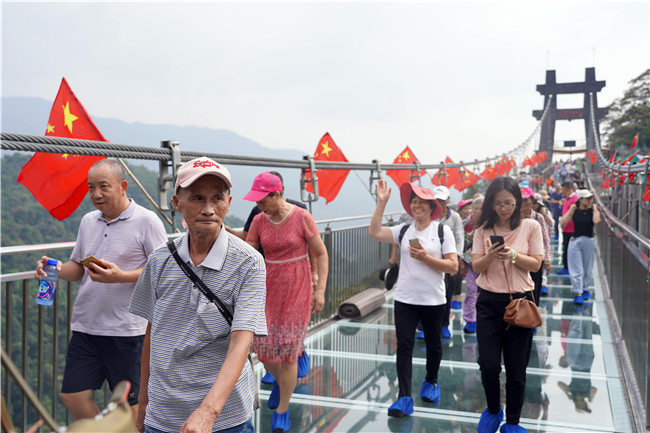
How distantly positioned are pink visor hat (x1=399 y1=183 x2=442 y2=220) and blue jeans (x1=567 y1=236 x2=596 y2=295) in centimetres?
496

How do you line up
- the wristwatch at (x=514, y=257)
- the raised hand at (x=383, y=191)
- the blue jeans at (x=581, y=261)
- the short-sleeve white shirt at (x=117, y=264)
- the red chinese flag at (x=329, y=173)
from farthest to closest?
the blue jeans at (x=581, y=261)
the red chinese flag at (x=329, y=173)
the raised hand at (x=383, y=191)
the wristwatch at (x=514, y=257)
the short-sleeve white shirt at (x=117, y=264)

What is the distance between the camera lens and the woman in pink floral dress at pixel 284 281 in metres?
4.38

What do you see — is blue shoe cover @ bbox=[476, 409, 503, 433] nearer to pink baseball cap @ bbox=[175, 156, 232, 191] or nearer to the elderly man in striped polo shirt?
the elderly man in striped polo shirt

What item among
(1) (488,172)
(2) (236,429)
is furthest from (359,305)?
(1) (488,172)

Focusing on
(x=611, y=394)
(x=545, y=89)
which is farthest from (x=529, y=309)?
(x=545, y=89)

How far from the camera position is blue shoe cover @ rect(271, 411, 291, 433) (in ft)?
A: 14.1

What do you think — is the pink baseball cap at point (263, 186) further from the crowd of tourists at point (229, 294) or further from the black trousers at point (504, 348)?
the black trousers at point (504, 348)

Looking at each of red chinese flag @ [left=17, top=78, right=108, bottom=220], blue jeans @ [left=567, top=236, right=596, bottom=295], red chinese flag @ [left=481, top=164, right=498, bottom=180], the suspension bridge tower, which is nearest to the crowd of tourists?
red chinese flag @ [left=17, top=78, right=108, bottom=220]

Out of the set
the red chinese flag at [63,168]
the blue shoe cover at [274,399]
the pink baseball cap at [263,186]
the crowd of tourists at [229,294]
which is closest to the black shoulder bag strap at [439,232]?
the crowd of tourists at [229,294]

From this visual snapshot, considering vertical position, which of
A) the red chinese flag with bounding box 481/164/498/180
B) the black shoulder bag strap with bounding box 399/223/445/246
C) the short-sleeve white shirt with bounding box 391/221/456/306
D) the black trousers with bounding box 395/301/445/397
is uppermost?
Result: the red chinese flag with bounding box 481/164/498/180

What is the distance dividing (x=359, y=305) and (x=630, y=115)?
221 feet

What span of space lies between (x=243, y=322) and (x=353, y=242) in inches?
265

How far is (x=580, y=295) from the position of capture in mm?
9008

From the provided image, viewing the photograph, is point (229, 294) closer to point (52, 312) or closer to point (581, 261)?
point (52, 312)
